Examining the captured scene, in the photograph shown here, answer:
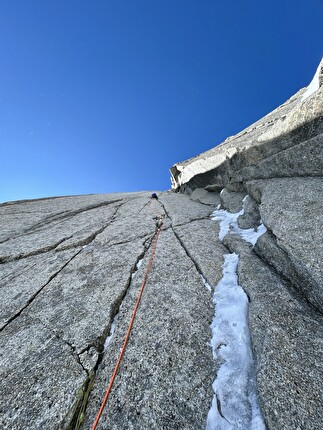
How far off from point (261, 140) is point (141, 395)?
38.9 ft

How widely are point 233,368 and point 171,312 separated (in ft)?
6.00

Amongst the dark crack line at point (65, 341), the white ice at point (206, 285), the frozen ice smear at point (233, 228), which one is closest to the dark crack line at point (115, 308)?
the dark crack line at point (65, 341)

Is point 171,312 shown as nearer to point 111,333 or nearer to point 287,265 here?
point 111,333

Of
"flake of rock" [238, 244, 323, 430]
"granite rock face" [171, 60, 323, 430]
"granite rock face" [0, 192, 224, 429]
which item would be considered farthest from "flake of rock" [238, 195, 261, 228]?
"flake of rock" [238, 244, 323, 430]

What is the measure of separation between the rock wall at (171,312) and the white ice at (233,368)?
34 mm

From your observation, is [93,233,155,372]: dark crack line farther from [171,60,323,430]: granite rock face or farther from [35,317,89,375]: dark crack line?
[171,60,323,430]: granite rock face

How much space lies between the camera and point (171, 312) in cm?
534

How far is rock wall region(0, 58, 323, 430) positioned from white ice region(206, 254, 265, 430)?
34 millimetres

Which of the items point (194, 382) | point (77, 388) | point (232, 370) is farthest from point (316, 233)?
point (77, 388)

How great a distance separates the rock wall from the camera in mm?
3443

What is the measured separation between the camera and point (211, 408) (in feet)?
11.5

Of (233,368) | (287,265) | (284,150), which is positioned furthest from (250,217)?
(233,368)

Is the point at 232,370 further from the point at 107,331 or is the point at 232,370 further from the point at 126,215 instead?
the point at 126,215

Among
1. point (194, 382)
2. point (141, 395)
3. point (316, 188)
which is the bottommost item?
point (194, 382)
